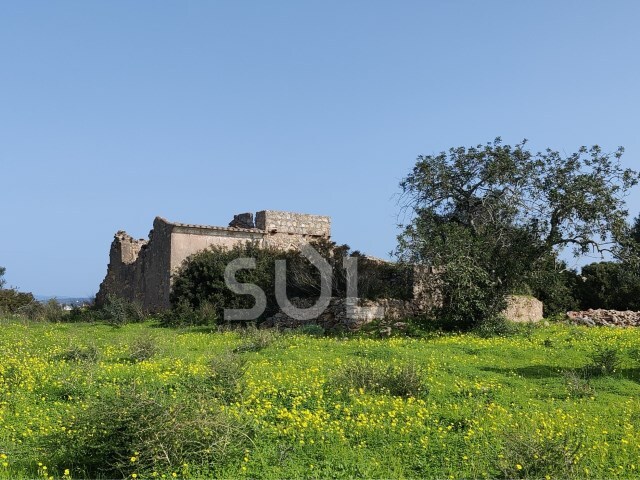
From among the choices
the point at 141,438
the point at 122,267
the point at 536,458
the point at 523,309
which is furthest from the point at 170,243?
the point at 536,458

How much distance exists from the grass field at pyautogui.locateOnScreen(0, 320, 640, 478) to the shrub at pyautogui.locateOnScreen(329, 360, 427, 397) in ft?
0.07

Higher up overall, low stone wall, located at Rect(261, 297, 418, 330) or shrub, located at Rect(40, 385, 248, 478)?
low stone wall, located at Rect(261, 297, 418, 330)

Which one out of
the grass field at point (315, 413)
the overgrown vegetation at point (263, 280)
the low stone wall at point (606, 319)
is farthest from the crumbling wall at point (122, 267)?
the low stone wall at point (606, 319)

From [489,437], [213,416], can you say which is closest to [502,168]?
[489,437]

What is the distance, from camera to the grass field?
248 inches

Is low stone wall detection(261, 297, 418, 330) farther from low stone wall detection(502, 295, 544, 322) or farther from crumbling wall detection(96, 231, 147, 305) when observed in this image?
crumbling wall detection(96, 231, 147, 305)

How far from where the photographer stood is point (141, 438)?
6180 millimetres

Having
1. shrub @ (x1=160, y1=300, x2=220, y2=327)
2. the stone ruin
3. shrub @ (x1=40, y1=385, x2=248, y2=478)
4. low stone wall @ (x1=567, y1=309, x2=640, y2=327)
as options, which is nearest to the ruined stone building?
the stone ruin

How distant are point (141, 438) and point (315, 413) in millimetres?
2699

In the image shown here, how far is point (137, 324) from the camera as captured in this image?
22.0 meters

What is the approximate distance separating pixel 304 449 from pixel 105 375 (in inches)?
176

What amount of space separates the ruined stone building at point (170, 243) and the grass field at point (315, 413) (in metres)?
10.2

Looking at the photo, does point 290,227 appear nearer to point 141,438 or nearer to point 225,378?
point 225,378

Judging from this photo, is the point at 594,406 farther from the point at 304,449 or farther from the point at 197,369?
the point at 197,369
